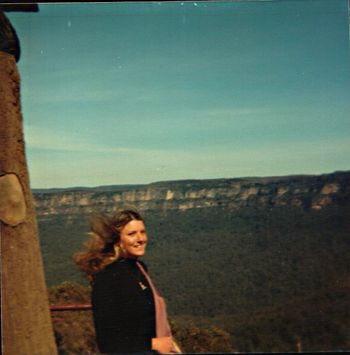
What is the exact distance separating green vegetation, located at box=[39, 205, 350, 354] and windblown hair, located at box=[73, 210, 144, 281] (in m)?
0.05

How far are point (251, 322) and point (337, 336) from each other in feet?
1.62

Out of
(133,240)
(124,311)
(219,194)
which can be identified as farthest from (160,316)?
(219,194)

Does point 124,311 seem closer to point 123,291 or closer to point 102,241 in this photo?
point 123,291

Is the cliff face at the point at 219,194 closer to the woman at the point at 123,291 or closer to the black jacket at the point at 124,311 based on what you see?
the woman at the point at 123,291

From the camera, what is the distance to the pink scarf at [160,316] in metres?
4.69

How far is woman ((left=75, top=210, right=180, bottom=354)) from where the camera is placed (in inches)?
184

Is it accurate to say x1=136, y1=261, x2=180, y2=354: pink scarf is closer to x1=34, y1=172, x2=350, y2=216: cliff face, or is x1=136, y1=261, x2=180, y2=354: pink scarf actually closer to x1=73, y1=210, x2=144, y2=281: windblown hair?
x1=73, y1=210, x2=144, y2=281: windblown hair

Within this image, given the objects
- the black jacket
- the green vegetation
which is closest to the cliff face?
the green vegetation

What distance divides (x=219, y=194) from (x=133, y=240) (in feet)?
1.85

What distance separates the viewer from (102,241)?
15.6 ft

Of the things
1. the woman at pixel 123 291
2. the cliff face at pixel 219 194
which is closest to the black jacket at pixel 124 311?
the woman at pixel 123 291

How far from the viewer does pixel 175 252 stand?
4.77 metres

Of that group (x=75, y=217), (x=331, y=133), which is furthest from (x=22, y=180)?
(x=331, y=133)

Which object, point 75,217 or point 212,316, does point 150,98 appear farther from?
point 212,316
